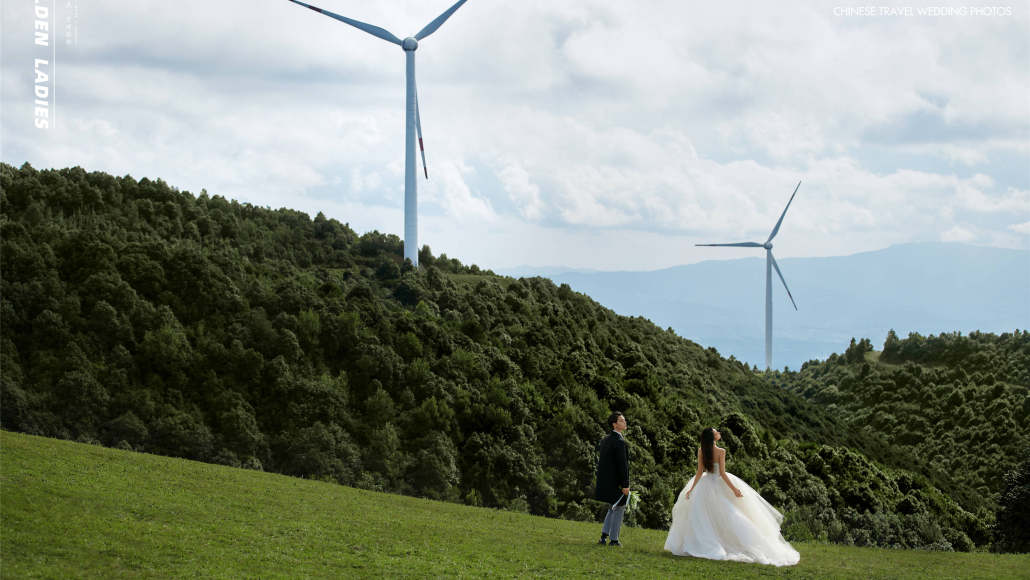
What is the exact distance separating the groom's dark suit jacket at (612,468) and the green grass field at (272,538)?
1.44 meters

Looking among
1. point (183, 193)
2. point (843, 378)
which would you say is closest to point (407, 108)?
point (183, 193)

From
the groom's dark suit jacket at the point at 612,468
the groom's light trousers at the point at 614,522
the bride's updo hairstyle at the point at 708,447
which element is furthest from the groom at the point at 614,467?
the bride's updo hairstyle at the point at 708,447

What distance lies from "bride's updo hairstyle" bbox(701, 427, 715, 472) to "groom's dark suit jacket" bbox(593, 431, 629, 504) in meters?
1.68

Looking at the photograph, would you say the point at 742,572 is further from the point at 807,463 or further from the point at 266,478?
the point at 807,463

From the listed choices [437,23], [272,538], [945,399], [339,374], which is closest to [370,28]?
[437,23]

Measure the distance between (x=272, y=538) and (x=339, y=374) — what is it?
29.1 meters

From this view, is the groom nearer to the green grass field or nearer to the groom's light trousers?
the groom's light trousers

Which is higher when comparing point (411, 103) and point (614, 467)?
point (411, 103)

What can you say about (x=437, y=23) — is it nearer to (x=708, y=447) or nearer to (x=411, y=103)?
(x=411, y=103)

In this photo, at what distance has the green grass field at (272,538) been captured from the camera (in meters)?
17.0

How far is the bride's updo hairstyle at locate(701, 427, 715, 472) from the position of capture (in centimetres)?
1900

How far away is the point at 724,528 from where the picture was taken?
756 inches

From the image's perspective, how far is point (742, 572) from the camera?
17969 mm

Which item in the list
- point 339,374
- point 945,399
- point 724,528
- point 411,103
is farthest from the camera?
point 945,399
